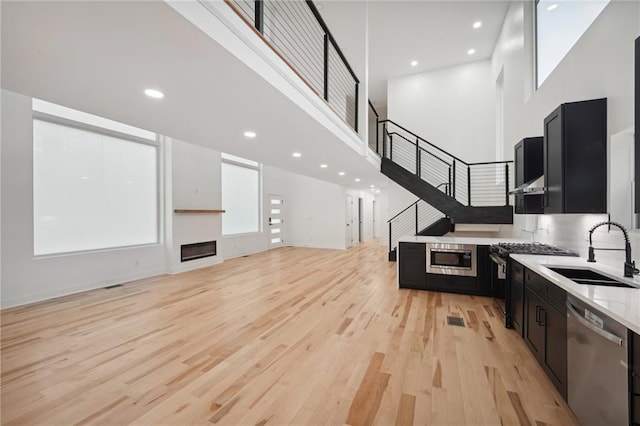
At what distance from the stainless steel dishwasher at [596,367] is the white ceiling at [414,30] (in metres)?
5.06

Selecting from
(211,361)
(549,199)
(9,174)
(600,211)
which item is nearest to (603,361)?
(600,211)

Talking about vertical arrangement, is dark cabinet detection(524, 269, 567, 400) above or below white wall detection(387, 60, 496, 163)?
below

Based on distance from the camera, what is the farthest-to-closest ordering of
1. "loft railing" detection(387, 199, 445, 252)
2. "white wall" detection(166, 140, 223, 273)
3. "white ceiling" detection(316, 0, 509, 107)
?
"loft railing" detection(387, 199, 445, 252) < "white wall" detection(166, 140, 223, 273) < "white ceiling" detection(316, 0, 509, 107)

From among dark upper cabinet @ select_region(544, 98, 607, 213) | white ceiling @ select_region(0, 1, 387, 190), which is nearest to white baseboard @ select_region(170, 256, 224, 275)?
white ceiling @ select_region(0, 1, 387, 190)

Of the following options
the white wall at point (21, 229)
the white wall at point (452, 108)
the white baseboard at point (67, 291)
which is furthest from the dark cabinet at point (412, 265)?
the white wall at point (21, 229)

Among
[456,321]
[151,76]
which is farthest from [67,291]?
[456,321]

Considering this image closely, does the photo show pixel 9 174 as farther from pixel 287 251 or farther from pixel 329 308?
pixel 287 251

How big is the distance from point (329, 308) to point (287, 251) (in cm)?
573

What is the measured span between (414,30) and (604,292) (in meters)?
6.56

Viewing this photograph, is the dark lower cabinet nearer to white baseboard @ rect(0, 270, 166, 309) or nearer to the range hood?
the range hood

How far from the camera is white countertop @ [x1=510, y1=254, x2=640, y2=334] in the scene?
125cm

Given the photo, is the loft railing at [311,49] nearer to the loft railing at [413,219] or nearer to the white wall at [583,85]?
the white wall at [583,85]

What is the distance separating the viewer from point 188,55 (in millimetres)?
1813

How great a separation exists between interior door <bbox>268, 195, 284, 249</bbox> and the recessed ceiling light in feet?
23.8
